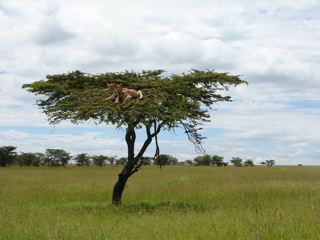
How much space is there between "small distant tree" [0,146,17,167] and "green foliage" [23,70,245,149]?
2228 inches

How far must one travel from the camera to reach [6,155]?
73875 millimetres

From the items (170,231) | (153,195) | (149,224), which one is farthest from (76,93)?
(170,231)

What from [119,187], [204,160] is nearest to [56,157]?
[204,160]

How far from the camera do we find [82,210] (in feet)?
54.2

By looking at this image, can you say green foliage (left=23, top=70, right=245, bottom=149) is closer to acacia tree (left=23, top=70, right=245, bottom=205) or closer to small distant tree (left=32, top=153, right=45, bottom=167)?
acacia tree (left=23, top=70, right=245, bottom=205)

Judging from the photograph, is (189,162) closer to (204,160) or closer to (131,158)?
(204,160)

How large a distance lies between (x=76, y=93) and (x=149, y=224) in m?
8.65

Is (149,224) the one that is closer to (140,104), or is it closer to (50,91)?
(140,104)

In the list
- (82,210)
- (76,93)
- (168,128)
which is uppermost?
(76,93)

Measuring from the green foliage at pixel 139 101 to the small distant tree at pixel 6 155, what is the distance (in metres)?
56.6

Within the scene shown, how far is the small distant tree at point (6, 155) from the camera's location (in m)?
73.3

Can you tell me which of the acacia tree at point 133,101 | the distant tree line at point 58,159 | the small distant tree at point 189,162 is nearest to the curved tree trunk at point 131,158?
the acacia tree at point 133,101

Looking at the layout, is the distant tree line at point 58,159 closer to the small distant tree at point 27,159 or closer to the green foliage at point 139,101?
the small distant tree at point 27,159

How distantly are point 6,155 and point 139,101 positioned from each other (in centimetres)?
6143
